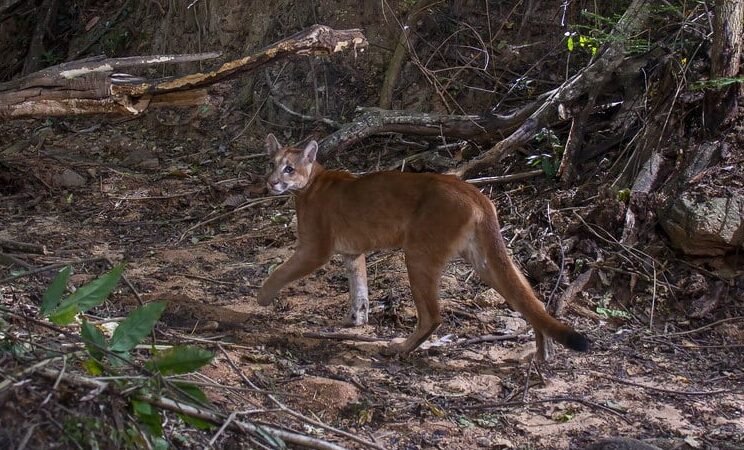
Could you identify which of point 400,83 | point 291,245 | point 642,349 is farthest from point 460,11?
point 642,349

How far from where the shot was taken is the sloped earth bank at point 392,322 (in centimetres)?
534

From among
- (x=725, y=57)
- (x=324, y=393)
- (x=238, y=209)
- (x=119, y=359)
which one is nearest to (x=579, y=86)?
(x=725, y=57)

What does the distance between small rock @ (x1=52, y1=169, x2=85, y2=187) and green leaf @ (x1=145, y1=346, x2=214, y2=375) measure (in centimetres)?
677

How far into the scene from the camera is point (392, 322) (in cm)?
693

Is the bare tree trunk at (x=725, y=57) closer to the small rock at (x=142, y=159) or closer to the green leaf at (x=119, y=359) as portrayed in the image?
the green leaf at (x=119, y=359)

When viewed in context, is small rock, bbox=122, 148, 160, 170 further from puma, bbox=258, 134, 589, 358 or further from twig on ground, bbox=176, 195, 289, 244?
puma, bbox=258, 134, 589, 358

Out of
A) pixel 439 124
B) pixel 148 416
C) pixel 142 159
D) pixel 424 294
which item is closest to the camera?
pixel 148 416

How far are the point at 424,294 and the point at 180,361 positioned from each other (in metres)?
2.63

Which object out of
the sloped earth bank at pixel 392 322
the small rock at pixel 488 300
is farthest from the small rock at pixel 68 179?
the small rock at pixel 488 300

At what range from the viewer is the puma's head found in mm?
7000

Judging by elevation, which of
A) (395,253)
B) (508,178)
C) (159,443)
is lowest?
(395,253)

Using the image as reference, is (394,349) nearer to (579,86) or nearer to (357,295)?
(357,295)

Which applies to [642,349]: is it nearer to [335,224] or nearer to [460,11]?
[335,224]

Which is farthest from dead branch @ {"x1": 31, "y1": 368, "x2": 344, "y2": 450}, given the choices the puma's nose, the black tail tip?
the puma's nose
